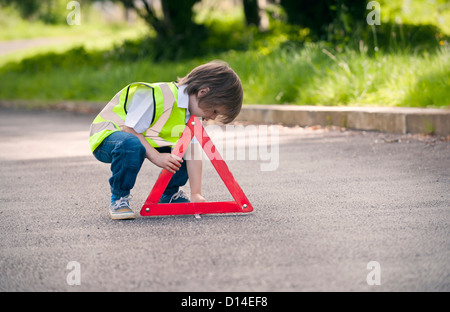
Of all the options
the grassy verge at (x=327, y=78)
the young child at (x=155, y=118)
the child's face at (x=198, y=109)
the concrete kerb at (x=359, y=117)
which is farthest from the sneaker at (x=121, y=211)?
the grassy verge at (x=327, y=78)

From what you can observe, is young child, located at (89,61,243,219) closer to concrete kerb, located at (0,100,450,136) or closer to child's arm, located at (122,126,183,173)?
child's arm, located at (122,126,183,173)

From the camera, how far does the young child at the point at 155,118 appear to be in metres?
4.11

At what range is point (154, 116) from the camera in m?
4.12

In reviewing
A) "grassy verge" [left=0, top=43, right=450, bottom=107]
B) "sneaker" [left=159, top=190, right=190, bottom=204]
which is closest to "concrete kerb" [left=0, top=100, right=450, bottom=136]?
"grassy verge" [left=0, top=43, right=450, bottom=107]

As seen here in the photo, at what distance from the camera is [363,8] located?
37.9ft

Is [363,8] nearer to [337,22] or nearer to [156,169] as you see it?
[337,22]

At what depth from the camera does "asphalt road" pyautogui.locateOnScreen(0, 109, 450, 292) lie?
294 centimetres

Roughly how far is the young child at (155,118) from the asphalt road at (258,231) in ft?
0.97

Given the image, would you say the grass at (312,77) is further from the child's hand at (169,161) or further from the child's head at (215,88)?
the child's hand at (169,161)

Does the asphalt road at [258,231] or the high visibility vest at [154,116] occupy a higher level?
the high visibility vest at [154,116]

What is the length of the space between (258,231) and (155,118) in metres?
0.93

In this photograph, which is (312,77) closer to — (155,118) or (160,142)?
(160,142)
